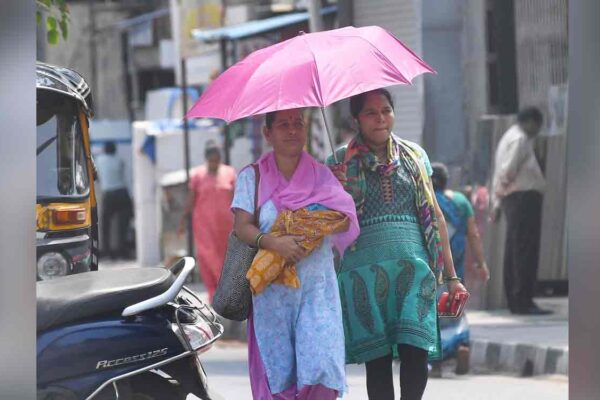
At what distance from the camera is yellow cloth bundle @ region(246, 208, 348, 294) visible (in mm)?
5730

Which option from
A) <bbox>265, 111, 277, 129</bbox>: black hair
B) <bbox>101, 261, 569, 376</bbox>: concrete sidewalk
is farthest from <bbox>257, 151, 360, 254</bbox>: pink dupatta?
<bbox>101, 261, 569, 376</bbox>: concrete sidewalk

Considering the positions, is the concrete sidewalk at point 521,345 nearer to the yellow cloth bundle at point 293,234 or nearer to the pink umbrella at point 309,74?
the pink umbrella at point 309,74

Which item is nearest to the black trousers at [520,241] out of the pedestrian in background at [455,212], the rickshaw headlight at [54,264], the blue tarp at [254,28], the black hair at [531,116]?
the black hair at [531,116]

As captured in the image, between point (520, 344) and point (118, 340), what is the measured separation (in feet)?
→ 18.8

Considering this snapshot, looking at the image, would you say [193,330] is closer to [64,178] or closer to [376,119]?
[376,119]

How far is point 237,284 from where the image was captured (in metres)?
5.83

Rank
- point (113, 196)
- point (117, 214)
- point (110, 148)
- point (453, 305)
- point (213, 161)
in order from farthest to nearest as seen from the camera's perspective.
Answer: point (117, 214) < point (110, 148) < point (113, 196) < point (213, 161) < point (453, 305)

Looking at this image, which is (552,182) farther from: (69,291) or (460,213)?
(69,291)

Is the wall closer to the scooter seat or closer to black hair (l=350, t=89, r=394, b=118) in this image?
black hair (l=350, t=89, r=394, b=118)

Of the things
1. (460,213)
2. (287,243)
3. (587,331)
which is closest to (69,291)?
(287,243)

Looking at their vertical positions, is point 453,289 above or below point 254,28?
below

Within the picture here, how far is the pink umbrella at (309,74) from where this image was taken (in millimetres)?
5742

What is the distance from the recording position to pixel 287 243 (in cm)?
571

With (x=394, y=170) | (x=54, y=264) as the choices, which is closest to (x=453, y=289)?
(x=394, y=170)
